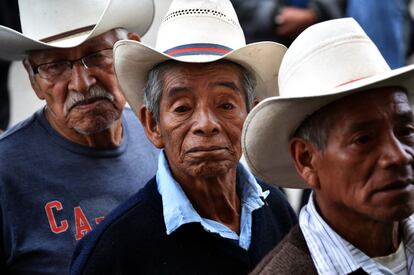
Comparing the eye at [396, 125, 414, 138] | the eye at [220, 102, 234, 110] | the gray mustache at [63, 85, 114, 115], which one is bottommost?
the gray mustache at [63, 85, 114, 115]

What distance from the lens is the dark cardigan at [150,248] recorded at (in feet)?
12.2

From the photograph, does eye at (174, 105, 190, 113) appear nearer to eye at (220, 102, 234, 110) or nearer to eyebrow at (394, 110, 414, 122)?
eye at (220, 102, 234, 110)

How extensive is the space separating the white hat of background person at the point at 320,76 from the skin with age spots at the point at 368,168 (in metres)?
0.06

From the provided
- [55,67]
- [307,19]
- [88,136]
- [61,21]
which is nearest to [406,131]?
[88,136]

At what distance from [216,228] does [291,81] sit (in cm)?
81

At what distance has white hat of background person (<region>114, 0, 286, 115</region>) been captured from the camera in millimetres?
3927

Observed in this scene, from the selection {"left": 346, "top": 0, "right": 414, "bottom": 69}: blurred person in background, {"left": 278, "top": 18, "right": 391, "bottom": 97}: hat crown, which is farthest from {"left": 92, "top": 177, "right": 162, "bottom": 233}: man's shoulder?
{"left": 346, "top": 0, "right": 414, "bottom": 69}: blurred person in background

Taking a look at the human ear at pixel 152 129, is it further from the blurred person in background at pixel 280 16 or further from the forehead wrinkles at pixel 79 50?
the blurred person in background at pixel 280 16

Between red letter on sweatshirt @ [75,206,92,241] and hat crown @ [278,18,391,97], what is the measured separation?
1271 mm

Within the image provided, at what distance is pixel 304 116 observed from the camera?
3355 mm

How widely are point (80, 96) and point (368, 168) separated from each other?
5.35ft

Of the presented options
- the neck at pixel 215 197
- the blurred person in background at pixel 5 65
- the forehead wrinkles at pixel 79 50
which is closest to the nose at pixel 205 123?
the neck at pixel 215 197

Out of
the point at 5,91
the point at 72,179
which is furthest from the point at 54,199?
the point at 5,91

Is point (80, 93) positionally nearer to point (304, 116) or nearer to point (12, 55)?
point (12, 55)
